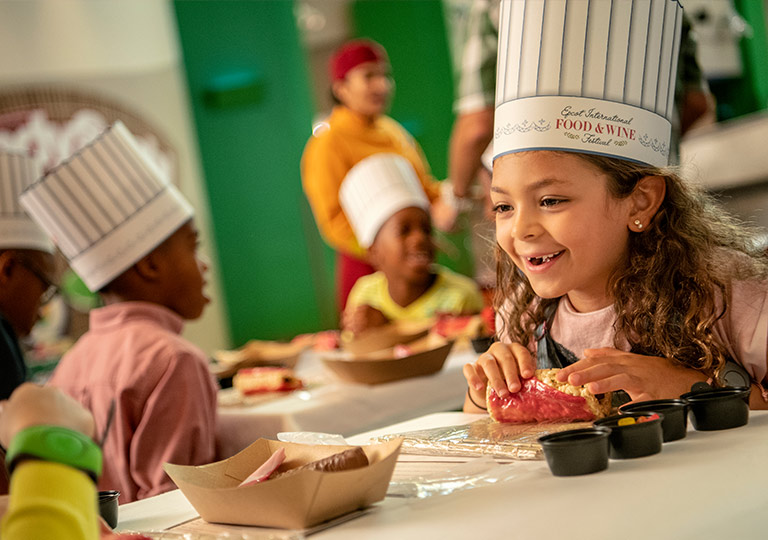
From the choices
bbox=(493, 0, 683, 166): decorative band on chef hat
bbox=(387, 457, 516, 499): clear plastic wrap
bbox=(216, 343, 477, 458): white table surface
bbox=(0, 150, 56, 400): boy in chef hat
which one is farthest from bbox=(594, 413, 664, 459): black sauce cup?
bbox=(0, 150, 56, 400): boy in chef hat

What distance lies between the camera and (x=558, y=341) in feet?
5.71

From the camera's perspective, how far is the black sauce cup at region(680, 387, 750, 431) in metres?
1.25

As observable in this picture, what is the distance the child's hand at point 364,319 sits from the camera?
3.84 metres

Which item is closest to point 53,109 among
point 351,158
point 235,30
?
point 235,30

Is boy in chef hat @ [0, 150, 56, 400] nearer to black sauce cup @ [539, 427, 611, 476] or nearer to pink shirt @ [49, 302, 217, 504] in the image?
pink shirt @ [49, 302, 217, 504]

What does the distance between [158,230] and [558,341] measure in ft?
4.21

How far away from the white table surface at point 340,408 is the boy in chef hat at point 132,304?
93mm

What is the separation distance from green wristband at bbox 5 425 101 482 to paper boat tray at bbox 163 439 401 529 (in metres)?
0.21

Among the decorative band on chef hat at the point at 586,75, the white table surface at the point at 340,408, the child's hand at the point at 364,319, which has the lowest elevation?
the child's hand at the point at 364,319

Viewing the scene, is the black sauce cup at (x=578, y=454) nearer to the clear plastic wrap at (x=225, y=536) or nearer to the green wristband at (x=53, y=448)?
the clear plastic wrap at (x=225, y=536)

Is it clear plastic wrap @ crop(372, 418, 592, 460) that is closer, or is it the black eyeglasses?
clear plastic wrap @ crop(372, 418, 592, 460)

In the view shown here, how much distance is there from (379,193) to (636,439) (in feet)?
10.1

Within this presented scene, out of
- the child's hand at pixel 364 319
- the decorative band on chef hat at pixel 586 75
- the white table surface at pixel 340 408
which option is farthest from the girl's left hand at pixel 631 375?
the child's hand at pixel 364 319

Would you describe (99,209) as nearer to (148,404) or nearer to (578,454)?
(148,404)
